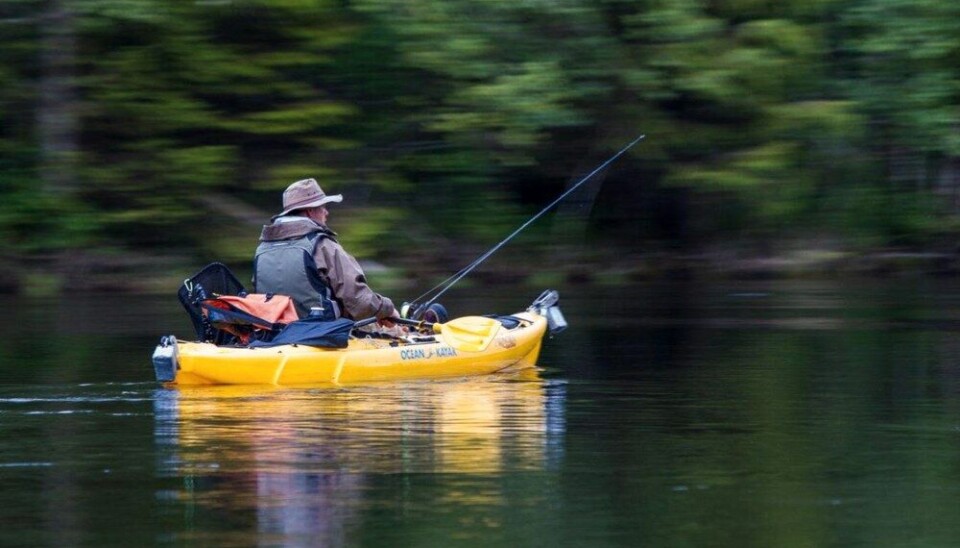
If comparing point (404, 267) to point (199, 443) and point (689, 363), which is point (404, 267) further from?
point (199, 443)

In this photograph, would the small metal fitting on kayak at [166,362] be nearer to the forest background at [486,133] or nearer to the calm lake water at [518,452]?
the calm lake water at [518,452]

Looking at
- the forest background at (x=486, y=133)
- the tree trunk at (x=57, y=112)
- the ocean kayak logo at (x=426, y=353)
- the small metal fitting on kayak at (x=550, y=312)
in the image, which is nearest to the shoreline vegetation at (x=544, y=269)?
the forest background at (x=486, y=133)

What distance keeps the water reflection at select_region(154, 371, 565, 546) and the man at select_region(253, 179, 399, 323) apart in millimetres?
591

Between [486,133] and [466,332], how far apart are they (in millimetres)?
11315

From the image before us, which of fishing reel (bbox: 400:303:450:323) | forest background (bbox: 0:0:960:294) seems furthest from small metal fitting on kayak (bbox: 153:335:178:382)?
forest background (bbox: 0:0:960:294)

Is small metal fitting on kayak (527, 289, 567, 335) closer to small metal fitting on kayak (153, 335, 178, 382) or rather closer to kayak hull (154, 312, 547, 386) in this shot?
kayak hull (154, 312, 547, 386)

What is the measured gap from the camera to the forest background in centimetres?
2152

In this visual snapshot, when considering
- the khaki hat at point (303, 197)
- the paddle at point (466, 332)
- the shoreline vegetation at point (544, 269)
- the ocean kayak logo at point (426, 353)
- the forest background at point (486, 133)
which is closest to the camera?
the khaki hat at point (303, 197)

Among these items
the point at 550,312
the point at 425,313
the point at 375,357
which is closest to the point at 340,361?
the point at 375,357

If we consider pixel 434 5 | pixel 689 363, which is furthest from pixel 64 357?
pixel 434 5

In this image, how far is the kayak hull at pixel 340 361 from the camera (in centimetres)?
1039

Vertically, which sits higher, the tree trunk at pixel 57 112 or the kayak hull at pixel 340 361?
the tree trunk at pixel 57 112

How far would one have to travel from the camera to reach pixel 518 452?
27.1ft

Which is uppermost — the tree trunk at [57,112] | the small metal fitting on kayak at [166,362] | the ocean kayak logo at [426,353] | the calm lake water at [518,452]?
the tree trunk at [57,112]
